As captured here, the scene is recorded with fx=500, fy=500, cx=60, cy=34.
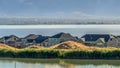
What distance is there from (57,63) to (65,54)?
9.03ft

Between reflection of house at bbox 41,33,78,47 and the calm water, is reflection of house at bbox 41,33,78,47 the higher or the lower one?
the higher one

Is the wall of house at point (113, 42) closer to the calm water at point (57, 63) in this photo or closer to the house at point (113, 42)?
the house at point (113, 42)

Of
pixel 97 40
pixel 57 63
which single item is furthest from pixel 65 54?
pixel 97 40

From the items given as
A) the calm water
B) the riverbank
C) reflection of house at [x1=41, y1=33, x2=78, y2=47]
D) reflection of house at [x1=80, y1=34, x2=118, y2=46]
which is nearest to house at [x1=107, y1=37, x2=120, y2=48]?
reflection of house at [x1=80, y1=34, x2=118, y2=46]

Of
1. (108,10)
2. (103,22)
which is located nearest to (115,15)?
(108,10)

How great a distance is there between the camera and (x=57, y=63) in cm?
2392

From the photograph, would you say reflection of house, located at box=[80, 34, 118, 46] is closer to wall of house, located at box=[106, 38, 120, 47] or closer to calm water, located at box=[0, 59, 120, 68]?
wall of house, located at box=[106, 38, 120, 47]

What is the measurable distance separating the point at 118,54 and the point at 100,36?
1132cm

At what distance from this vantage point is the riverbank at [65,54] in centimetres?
2638

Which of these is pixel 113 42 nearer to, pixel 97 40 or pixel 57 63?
pixel 97 40

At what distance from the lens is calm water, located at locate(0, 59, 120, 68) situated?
74.4ft

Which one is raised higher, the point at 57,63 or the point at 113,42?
the point at 113,42

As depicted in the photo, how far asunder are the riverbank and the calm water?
1.13 m

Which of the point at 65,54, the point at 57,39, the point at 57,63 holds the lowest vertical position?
the point at 57,63
